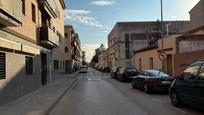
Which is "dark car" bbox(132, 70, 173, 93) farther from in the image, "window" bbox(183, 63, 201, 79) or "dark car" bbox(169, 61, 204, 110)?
"window" bbox(183, 63, 201, 79)

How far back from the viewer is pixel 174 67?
3116 cm

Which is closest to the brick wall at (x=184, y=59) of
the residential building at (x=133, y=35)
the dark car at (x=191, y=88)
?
the dark car at (x=191, y=88)

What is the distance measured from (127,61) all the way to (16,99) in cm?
6335

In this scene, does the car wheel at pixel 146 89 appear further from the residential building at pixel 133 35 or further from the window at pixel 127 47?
the window at pixel 127 47

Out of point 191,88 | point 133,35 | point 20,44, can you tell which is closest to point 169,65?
point 20,44

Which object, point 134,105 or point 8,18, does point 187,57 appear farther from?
point 8,18

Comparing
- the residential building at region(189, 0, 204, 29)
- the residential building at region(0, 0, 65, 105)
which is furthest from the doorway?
the residential building at region(189, 0, 204, 29)

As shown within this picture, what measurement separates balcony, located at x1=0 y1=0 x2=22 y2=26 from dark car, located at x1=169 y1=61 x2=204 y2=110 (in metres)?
6.65

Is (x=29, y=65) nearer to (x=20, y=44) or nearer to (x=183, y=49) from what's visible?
(x=20, y=44)

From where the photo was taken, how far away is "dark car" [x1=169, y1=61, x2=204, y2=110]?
10.9m

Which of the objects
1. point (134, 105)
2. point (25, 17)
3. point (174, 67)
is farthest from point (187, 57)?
point (134, 105)

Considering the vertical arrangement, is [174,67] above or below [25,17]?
below

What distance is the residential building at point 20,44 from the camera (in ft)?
47.1

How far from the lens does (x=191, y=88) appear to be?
11555 millimetres
